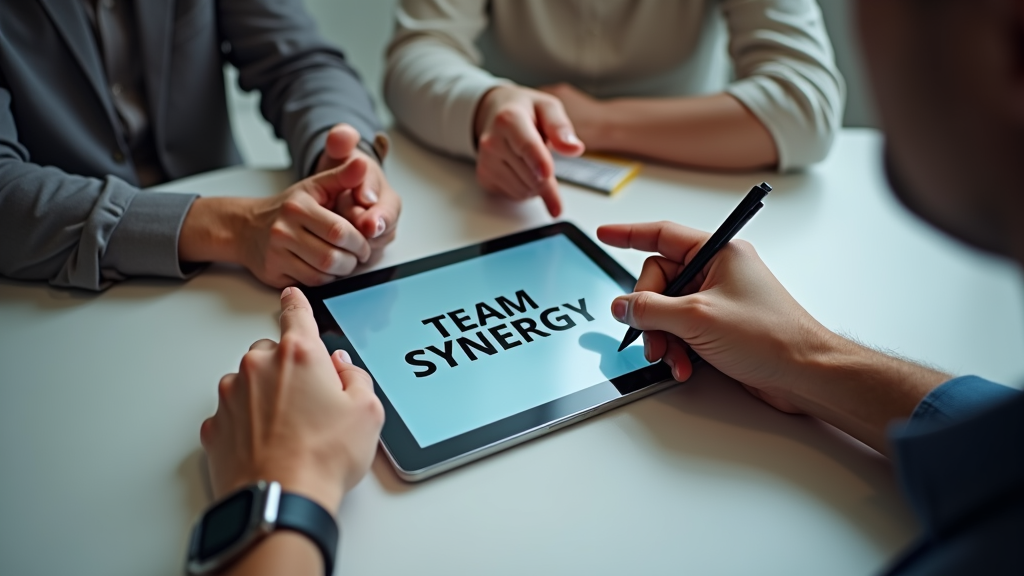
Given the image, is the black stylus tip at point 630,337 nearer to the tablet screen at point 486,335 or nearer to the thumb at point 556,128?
the tablet screen at point 486,335

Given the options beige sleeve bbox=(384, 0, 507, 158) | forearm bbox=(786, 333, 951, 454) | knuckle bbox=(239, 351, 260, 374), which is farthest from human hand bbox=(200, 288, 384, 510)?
beige sleeve bbox=(384, 0, 507, 158)

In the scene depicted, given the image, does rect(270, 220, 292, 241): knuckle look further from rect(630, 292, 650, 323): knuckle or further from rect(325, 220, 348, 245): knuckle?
rect(630, 292, 650, 323): knuckle

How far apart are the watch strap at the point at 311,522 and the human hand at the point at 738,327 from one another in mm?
293

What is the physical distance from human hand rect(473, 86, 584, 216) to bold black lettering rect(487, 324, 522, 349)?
210 mm

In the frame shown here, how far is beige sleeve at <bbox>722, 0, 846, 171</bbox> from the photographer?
0.91 metres

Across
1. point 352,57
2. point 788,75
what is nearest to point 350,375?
point 788,75

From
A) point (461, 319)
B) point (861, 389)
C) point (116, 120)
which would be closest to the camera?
point (861, 389)

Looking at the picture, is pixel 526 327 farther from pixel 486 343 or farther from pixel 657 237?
pixel 657 237

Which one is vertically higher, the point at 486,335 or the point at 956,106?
the point at 956,106

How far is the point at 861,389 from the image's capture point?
0.56 m

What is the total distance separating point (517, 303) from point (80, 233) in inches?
16.7

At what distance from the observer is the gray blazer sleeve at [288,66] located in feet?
3.09

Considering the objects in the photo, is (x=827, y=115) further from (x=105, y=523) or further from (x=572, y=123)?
(x=105, y=523)

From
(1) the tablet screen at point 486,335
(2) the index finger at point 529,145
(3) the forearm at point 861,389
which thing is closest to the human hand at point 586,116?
(2) the index finger at point 529,145
